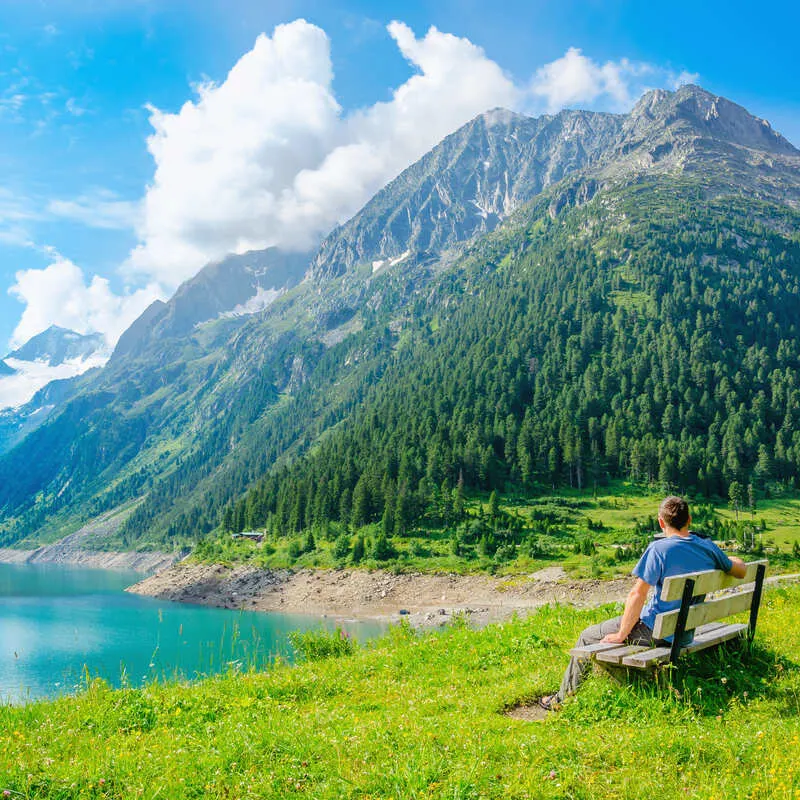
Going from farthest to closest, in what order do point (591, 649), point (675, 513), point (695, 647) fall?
point (675, 513) → point (591, 649) → point (695, 647)

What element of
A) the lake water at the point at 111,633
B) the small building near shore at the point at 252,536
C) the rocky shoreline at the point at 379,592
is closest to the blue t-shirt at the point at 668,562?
the lake water at the point at 111,633

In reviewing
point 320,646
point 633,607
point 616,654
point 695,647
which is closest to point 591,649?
point 616,654

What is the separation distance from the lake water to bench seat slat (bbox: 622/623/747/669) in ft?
83.7

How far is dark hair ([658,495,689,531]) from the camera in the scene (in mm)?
8430

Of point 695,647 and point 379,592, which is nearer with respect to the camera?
point 695,647

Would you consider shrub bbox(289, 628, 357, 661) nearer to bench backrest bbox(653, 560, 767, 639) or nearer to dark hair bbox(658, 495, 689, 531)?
bench backrest bbox(653, 560, 767, 639)

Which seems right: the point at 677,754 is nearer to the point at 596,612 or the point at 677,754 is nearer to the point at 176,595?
the point at 596,612

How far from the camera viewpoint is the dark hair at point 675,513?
843cm

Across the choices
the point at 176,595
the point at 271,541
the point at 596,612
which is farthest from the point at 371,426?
the point at 596,612

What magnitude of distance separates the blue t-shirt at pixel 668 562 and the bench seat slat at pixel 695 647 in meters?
0.29

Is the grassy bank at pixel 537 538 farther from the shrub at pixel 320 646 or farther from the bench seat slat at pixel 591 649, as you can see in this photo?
the bench seat slat at pixel 591 649

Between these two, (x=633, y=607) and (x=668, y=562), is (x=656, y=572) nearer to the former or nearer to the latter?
(x=668, y=562)

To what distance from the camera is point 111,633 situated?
7300 centimetres

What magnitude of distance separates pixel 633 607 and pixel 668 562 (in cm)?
83
